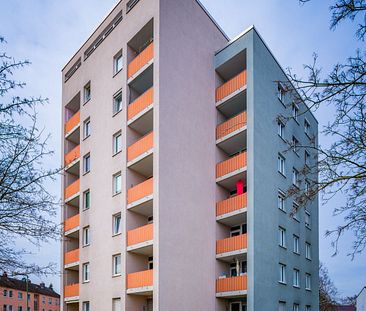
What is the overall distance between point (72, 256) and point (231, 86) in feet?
48.8

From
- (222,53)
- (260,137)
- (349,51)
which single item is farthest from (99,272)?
(349,51)

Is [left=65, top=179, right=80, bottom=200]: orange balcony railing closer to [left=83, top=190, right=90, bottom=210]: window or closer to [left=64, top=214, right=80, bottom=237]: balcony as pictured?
[left=83, top=190, right=90, bottom=210]: window

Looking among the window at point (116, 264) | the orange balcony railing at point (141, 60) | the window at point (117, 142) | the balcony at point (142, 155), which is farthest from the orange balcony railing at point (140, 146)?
the window at point (116, 264)

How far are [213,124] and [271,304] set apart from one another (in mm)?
10496

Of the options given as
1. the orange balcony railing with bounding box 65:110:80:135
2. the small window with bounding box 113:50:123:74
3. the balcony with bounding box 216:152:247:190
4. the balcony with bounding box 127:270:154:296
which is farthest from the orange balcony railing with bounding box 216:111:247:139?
the orange balcony railing with bounding box 65:110:80:135

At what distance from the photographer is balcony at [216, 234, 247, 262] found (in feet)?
73.9

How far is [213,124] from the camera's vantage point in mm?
25703

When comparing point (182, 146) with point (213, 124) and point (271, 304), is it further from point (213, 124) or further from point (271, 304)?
point (271, 304)

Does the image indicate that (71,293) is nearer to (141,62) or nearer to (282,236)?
(282,236)

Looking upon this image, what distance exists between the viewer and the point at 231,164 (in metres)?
24.4

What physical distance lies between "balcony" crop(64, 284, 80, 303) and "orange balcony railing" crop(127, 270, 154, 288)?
21.2ft

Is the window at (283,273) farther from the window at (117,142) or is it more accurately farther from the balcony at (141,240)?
the window at (117,142)

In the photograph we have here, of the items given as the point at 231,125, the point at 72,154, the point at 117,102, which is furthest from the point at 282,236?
the point at 72,154

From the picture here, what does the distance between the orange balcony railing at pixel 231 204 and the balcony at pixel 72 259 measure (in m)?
9.80
